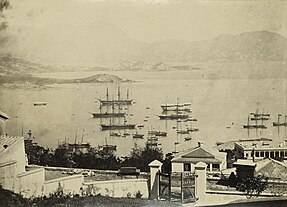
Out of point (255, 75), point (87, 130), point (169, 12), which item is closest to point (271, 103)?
point (255, 75)

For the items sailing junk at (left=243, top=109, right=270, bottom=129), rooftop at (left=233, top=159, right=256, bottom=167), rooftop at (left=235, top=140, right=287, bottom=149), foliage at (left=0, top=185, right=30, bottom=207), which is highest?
sailing junk at (left=243, top=109, right=270, bottom=129)

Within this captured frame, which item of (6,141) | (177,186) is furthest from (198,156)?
(6,141)

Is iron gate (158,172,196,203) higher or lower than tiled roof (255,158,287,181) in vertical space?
lower

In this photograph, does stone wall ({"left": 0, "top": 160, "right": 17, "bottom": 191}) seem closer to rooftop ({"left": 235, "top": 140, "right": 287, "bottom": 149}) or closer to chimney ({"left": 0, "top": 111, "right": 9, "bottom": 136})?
chimney ({"left": 0, "top": 111, "right": 9, "bottom": 136})

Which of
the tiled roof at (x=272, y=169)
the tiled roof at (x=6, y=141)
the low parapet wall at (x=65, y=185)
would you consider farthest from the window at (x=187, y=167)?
the tiled roof at (x=6, y=141)

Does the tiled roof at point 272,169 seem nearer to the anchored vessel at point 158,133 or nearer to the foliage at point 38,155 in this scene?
the anchored vessel at point 158,133

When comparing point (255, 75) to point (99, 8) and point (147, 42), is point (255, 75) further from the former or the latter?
point (99, 8)

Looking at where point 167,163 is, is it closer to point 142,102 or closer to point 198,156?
point 198,156

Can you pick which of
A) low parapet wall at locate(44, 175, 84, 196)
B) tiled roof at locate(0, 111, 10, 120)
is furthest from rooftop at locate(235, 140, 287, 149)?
tiled roof at locate(0, 111, 10, 120)
